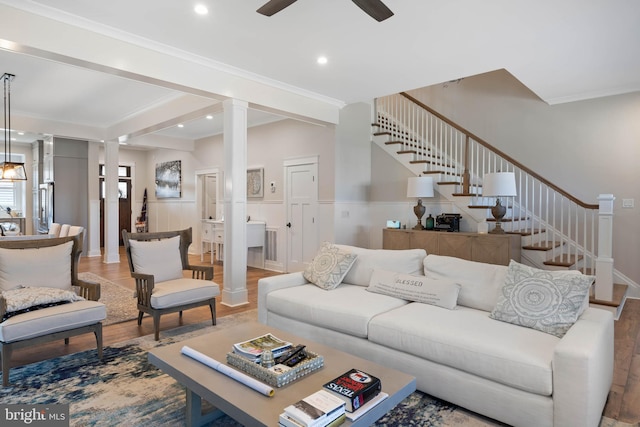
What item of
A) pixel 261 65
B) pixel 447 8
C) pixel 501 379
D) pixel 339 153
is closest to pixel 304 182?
pixel 339 153

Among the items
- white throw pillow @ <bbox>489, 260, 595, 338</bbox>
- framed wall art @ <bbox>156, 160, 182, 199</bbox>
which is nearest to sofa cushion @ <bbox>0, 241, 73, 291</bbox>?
white throw pillow @ <bbox>489, 260, 595, 338</bbox>

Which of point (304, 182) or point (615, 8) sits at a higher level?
point (615, 8)

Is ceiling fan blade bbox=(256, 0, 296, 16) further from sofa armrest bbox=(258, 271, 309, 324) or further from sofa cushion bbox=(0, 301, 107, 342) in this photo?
sofa cushion bbox=(0, 301, 107, 342)

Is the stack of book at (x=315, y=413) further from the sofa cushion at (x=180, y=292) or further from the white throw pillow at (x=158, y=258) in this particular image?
the white throw pillow at (x=158, y=258)

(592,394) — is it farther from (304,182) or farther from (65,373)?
(304,182)

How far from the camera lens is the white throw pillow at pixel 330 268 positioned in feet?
10.9

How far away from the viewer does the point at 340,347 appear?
2711mm

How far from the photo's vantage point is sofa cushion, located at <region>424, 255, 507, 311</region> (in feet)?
8.70

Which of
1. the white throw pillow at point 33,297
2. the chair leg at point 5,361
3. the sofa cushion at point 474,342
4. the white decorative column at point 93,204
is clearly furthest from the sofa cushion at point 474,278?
the white decorative column at point 93,204

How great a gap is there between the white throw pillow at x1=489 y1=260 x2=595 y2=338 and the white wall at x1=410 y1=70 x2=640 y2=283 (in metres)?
3.70

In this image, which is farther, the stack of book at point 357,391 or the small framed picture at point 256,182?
the small framed picture at point 256,182

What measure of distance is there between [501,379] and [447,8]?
2.72m

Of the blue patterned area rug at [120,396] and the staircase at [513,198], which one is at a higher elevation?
the staircase at [513,198]

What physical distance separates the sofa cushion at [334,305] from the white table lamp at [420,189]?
2447 mm
